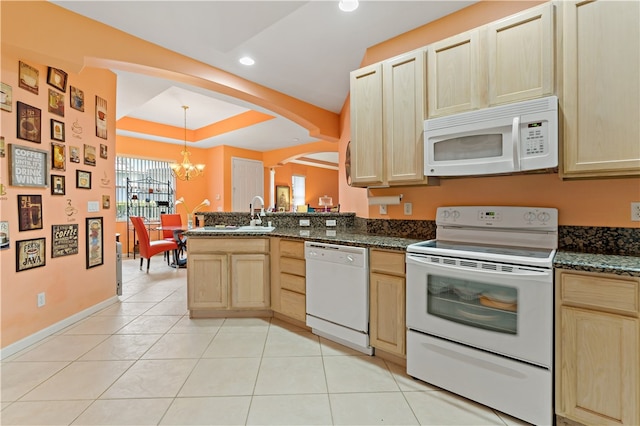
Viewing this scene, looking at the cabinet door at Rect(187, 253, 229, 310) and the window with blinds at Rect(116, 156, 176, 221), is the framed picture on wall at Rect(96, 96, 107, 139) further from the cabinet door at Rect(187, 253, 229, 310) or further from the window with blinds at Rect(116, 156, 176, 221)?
the window with blinds at Rect(116, 156, 176, 221)

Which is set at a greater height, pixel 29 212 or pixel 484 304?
pixel 29 212

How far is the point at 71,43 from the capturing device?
2254 millimetres

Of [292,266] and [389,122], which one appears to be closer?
[389,122]

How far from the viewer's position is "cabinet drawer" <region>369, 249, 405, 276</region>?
2.03 m

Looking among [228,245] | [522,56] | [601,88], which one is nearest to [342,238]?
[228,245]

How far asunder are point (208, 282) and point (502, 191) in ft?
9.14

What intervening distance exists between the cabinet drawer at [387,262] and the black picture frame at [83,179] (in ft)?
10.00

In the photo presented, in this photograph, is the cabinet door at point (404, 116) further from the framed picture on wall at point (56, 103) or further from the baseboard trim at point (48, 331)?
the baseboard trim at point (48, 331)

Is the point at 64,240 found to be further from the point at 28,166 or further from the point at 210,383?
the point at 210,383

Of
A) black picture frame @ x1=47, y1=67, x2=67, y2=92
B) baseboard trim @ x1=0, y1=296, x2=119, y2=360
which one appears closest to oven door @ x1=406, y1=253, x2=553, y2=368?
baseboard trim @ x1=0, y1=296, x2=119, y2=360

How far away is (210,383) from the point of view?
74.4 inches

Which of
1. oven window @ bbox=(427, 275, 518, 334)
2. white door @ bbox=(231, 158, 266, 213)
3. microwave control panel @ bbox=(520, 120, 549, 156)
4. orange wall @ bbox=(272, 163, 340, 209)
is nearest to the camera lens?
oven window @ bbox=(427, 275, 518, 334)

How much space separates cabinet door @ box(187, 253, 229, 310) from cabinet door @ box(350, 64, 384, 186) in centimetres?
161

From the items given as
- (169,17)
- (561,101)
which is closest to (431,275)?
(561,101)
